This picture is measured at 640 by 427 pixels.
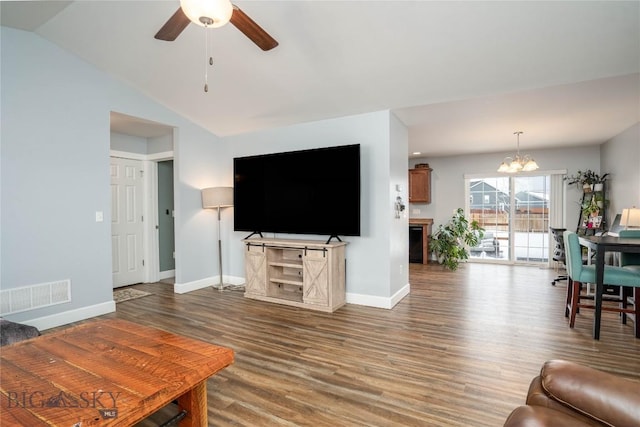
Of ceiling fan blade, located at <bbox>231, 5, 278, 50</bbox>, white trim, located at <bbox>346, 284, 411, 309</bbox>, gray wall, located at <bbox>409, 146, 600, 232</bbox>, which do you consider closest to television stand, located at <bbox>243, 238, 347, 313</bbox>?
white trim, located at <bbox>346, 284, 411, 309</bbox>

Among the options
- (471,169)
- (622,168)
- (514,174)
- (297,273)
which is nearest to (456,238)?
(471,169)

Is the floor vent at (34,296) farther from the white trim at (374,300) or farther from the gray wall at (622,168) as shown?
the gray wall at (622,168)

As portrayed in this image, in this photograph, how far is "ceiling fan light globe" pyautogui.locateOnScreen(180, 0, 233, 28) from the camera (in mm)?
1674

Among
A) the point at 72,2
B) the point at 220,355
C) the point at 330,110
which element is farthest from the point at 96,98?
the point at 220,355

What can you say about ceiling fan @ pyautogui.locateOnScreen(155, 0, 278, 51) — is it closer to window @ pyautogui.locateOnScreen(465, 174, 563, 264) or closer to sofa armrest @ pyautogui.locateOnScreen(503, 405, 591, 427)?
sofa armrest @ pyautogui.locateOnScreen(503, 405, 591, 427)

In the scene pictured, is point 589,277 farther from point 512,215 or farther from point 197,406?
point 512,215

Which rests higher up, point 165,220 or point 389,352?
point 165,220

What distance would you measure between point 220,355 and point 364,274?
2620 millimetres

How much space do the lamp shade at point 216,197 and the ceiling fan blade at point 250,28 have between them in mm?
2836

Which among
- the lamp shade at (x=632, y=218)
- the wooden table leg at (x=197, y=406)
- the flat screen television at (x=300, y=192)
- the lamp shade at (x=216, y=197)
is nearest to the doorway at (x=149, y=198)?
the lamp shade at (x=216, y=197)

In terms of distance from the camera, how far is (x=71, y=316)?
3.55 m

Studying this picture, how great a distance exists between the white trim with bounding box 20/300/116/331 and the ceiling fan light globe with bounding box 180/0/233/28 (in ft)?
11.5

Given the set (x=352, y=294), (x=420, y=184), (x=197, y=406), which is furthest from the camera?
(x=420, y=184)

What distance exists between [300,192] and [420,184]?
4.08m
